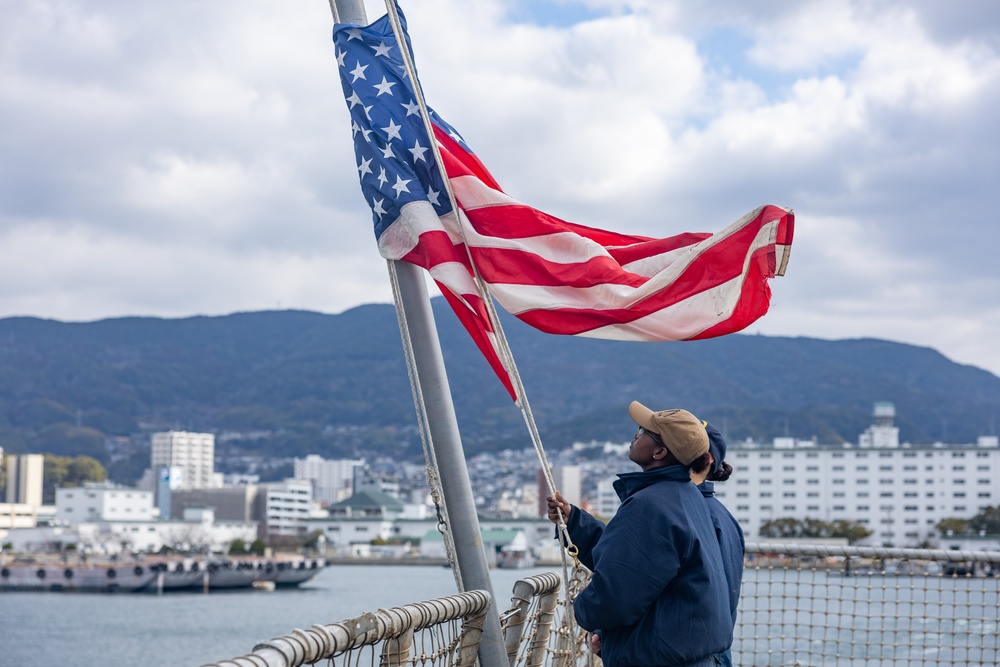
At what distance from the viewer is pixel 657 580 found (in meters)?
3.54

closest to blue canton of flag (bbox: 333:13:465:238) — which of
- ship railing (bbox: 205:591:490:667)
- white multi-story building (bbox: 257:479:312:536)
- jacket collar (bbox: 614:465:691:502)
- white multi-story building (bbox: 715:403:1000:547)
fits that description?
ship railing (bbox: 205:591:490:667)

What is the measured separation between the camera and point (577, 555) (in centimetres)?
432

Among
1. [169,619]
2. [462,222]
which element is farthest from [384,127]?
[169,619]

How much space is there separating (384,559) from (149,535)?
29414mm

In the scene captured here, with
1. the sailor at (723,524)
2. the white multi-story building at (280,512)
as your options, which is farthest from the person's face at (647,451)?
the white multi-story building at (280,512)

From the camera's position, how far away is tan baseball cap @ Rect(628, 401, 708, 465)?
3.70m

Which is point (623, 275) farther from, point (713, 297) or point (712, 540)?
point (712, 540)

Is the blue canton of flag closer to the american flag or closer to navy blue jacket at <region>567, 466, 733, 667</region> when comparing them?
the american flag

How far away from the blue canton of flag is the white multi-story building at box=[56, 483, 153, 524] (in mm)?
172854

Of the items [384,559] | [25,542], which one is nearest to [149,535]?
[25,542]

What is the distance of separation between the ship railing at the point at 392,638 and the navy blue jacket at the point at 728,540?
851mm

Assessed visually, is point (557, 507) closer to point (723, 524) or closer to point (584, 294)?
point (723, 524)

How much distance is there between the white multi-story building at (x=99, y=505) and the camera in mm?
171375

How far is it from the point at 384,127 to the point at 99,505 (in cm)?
17578
